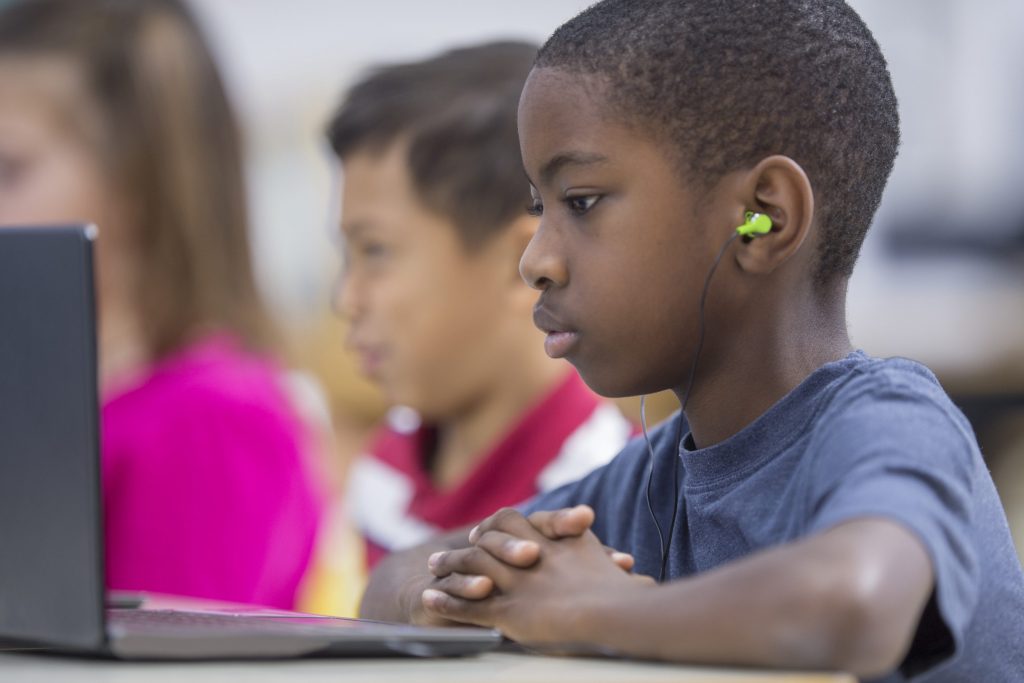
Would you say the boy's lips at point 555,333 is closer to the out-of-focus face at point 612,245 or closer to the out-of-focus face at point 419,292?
the out-of-focus face at point 612,245

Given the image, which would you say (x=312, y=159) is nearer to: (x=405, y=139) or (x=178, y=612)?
(x=405, y=139)

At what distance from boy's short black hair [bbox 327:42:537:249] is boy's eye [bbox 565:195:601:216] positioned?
0.91m

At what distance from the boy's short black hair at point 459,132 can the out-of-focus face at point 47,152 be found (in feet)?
1.37

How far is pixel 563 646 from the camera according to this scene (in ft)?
2.46

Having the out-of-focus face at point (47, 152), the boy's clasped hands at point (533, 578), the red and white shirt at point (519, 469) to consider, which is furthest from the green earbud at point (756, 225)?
the out-of-focus face at point (47, 152)

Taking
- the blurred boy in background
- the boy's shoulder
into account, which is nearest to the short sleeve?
the boy's shoulder

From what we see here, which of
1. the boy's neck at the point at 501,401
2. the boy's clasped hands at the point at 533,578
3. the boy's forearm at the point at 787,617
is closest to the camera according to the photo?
the boy's forearm at the point at 787,617

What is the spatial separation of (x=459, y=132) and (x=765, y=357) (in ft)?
3.33

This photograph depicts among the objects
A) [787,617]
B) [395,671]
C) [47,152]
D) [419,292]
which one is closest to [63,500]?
[395,671]

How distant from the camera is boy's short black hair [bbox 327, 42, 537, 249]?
186 centimetres

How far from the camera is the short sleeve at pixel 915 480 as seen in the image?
0.69 metres

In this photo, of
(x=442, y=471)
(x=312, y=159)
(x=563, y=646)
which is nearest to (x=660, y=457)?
(x=563, y=646)

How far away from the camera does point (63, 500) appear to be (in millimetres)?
704

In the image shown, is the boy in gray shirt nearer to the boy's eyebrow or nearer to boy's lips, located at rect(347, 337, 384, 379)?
the boy's eyebrow
